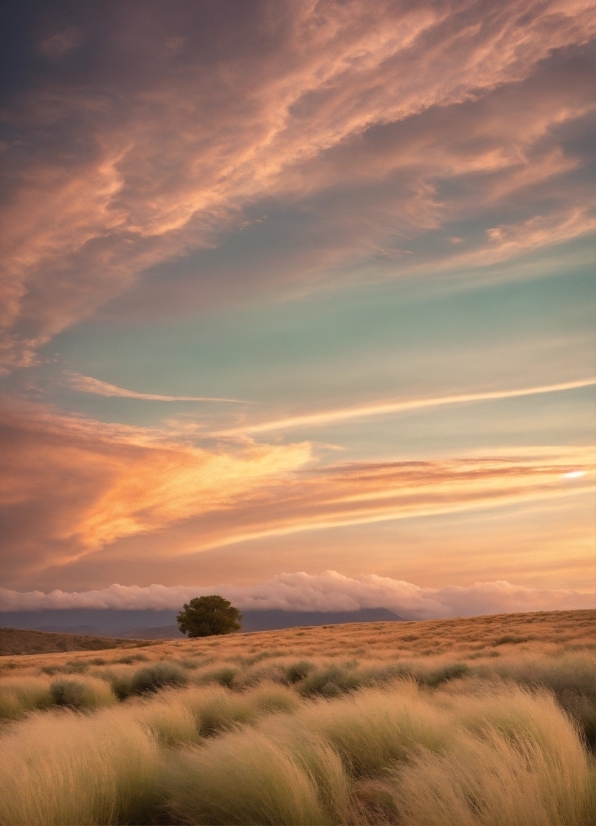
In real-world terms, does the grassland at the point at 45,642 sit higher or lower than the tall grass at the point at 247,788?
lower

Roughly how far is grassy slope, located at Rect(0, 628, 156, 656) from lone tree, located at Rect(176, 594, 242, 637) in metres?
6.01

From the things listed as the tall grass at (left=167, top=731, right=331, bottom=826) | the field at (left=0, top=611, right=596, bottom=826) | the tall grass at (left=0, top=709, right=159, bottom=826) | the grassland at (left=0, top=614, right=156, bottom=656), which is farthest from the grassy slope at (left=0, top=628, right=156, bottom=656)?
the tall grass at (left=167, top=731, right=331, bottom=826)

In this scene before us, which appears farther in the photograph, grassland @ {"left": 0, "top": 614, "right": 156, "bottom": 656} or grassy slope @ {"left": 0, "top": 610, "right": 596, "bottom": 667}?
grassland @ {"left": 0, "top": 614, "right": 156, "bottom": 656}

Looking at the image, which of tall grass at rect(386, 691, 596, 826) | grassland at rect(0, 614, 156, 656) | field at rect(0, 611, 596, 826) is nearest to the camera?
tall grass at rect(386, 691, 596, 826)

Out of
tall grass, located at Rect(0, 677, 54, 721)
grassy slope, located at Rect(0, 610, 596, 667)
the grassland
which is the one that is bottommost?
the grassland

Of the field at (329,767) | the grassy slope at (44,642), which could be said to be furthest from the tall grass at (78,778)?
the grassy slope at (44,642)

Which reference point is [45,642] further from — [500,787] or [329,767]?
[500,787]

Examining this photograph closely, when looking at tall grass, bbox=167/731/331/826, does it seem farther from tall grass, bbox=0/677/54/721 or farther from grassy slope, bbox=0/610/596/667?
grassy slope, bbox=0/610/596/667

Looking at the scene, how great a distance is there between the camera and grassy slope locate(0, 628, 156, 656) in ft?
215

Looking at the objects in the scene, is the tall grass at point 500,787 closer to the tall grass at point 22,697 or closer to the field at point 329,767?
the field at point 329,767

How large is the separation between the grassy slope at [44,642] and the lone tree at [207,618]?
6.01 meters

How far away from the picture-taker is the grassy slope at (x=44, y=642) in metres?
65.5

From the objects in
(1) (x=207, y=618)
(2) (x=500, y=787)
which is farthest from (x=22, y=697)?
(1) (x=207, y=618)

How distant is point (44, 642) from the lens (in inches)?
2753
